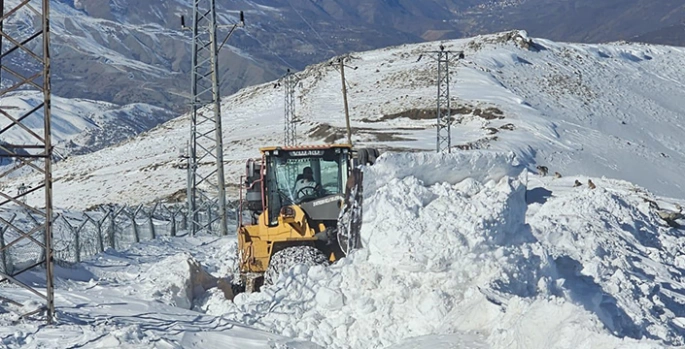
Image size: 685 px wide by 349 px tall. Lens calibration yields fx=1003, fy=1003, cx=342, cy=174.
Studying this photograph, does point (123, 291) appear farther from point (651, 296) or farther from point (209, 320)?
point (651, 296)

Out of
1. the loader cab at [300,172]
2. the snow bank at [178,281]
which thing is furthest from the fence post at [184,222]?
the loader cab at [300,172]

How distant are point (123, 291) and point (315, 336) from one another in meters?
3.94

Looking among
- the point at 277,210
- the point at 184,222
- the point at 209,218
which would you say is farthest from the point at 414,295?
the point at 209,218

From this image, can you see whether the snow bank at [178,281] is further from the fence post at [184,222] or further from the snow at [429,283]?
the fence post at [184,222]

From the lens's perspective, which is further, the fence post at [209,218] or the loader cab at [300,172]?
the fence post at [209,218]

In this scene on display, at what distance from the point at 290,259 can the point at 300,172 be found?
7.45ft

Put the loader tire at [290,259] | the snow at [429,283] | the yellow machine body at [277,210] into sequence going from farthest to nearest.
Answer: the yellow machine body at [277,210] < the loader tire at [290,259] < the snow at [429,283]

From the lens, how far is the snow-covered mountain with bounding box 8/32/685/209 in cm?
5957

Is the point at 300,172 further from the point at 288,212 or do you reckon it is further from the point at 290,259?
the point at 290,259

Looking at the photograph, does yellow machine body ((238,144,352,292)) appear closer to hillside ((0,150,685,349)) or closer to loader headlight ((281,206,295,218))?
loader headlight ((281,206,295,218))

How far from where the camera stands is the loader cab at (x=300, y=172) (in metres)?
16.0

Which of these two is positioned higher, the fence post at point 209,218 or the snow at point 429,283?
the snow at point 429,283

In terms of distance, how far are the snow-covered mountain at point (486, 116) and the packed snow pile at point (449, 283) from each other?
125 feet

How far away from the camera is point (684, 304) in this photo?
1468cm
